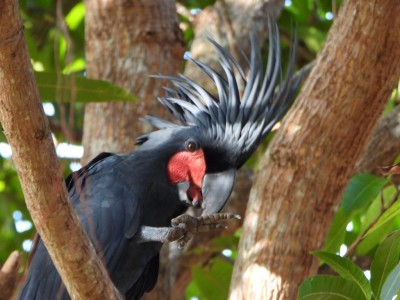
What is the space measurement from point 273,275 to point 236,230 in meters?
1.14

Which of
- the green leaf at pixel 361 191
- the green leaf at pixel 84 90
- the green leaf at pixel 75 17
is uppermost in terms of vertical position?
the green leaf at pixel 84 90

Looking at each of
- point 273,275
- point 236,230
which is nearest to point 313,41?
point 236,230

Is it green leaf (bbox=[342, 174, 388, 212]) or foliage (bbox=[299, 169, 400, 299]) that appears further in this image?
green leaf (bbox=[342, 174, 388, 212])

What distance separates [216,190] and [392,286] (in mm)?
971

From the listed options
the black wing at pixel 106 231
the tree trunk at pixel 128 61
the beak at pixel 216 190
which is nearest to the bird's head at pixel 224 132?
the beak at pixel 216 190

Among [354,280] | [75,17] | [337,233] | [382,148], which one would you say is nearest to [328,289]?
[354,280]

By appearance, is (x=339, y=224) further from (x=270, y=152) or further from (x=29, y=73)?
(x=29, y=73)

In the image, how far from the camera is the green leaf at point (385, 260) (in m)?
2.25

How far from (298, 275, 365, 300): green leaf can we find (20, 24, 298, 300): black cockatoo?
0.64 metres

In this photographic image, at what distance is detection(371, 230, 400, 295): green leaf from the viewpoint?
2250 millimetres

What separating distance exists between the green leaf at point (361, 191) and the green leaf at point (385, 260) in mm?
721

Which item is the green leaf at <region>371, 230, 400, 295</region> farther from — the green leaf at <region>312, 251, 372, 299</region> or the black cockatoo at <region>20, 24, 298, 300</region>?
the black cockatoo at <region>20, 24, 298, 300</region>

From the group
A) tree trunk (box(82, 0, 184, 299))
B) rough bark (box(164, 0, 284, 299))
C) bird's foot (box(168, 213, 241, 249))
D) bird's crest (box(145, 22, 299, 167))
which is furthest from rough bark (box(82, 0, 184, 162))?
bird's foot (box(168, 213, 241, 249))

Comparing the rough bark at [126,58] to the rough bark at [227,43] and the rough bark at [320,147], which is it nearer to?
the rough bark at [227,43]
